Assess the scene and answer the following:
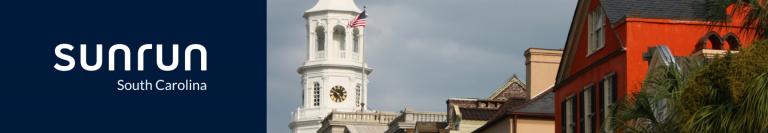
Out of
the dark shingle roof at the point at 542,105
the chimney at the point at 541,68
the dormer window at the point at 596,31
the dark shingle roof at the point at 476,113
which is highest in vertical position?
the dormer window at the point at 596,31

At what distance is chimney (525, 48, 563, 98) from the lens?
6575 centimetres

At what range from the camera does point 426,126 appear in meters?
74.0

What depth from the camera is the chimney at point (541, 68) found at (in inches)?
2589

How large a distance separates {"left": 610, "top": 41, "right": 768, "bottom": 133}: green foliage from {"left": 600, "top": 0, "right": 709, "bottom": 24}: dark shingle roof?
13.0m

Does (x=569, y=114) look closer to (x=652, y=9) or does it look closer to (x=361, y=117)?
(x=652, y=9)

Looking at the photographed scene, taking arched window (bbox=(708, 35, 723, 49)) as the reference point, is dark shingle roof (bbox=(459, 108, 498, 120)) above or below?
below

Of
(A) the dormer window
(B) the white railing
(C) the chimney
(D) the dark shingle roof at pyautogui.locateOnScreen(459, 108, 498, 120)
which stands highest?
(A) the dormer window

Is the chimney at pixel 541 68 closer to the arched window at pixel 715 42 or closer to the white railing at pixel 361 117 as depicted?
the arched window at pixel 715 42

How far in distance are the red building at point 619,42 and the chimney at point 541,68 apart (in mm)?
12027

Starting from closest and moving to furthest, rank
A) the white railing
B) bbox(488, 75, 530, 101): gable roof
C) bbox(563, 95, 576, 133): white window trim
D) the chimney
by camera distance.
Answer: bbox(563, 95, 576, 133): white window trim → the chimney → bbox(488, 75, 530, 101): gable roof → the white railing
